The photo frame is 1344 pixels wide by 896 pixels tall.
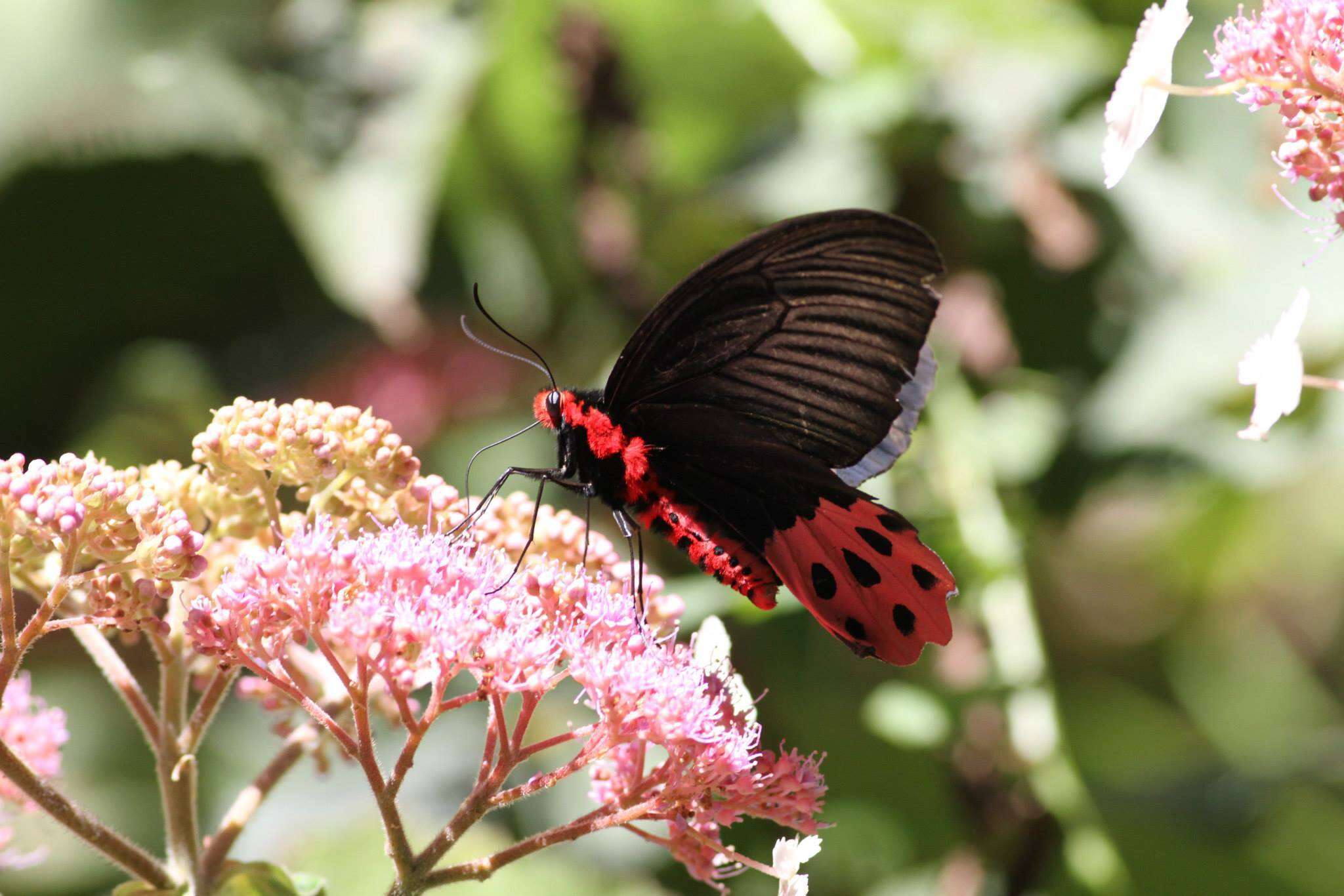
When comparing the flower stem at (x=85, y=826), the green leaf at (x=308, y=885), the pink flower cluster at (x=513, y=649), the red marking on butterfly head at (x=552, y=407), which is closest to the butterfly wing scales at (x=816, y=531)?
the red marking on butterfly head at (x=552, y=407)

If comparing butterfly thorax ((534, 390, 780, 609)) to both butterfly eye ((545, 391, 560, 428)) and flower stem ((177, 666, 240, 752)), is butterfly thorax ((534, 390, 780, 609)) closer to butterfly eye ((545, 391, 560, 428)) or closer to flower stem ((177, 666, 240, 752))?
butterfly eye ((545, 391, 560, 428))

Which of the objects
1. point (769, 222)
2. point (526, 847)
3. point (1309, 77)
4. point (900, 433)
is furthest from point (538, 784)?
point (769, 222)

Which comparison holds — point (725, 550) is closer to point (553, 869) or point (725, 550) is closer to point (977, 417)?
point (553, 869)

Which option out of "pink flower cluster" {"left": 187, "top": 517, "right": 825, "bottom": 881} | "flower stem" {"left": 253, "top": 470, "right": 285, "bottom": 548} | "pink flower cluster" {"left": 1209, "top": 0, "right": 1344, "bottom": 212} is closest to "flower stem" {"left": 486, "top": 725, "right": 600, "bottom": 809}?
"pink flower cluster" {"left": 187, "top": 517, "right": 825, "bottom": 881}

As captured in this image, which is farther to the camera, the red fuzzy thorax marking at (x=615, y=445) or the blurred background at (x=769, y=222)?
the blurred background at (x=769, y=222)

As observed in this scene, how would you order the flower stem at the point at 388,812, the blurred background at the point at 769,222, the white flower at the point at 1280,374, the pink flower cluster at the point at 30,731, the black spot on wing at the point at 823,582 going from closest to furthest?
1. the white flower at the point at 1280,374
2. the flower stem at the point at 388,812
3. the pink flower cluster at the point at 30,731
4. the black spot on wing at the point at 823,582
5. the blurred background at the point at 769,222

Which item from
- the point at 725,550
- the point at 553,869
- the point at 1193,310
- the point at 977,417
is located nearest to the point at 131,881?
the point at 725,550

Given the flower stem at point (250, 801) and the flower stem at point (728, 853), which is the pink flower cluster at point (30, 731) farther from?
the flower stem at point (728, 853)
